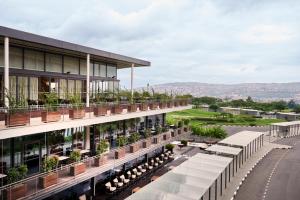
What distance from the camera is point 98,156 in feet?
67.5

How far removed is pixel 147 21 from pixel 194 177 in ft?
186

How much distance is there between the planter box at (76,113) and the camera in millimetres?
19327

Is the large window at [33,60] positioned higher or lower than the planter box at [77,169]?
higher

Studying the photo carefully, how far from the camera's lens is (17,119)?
14.9 m

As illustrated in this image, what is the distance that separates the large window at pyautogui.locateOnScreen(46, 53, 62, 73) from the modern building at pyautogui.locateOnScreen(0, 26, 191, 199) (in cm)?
8

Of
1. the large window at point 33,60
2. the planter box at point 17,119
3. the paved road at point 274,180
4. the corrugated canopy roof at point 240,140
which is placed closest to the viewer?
the planter box at point 17,119

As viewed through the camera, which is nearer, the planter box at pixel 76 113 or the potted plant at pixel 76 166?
the potted plant at pixel 76 166

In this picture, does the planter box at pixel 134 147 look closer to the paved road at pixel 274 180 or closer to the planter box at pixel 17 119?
the paved road at pixel 274 180

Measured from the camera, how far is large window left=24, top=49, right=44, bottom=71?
2128 centimetres

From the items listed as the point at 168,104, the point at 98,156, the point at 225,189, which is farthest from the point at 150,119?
the point at 98,156

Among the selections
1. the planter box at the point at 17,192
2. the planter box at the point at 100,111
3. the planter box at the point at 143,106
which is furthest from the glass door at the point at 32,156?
the planter box at the point at 143,106

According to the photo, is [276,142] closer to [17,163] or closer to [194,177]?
[194,177]

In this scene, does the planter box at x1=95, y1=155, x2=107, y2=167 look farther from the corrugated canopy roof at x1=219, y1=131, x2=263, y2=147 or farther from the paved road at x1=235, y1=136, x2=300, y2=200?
the corrugated canopy roof at x1=219, y1=131, x2=263, y2=147

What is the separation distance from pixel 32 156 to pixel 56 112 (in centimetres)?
399
